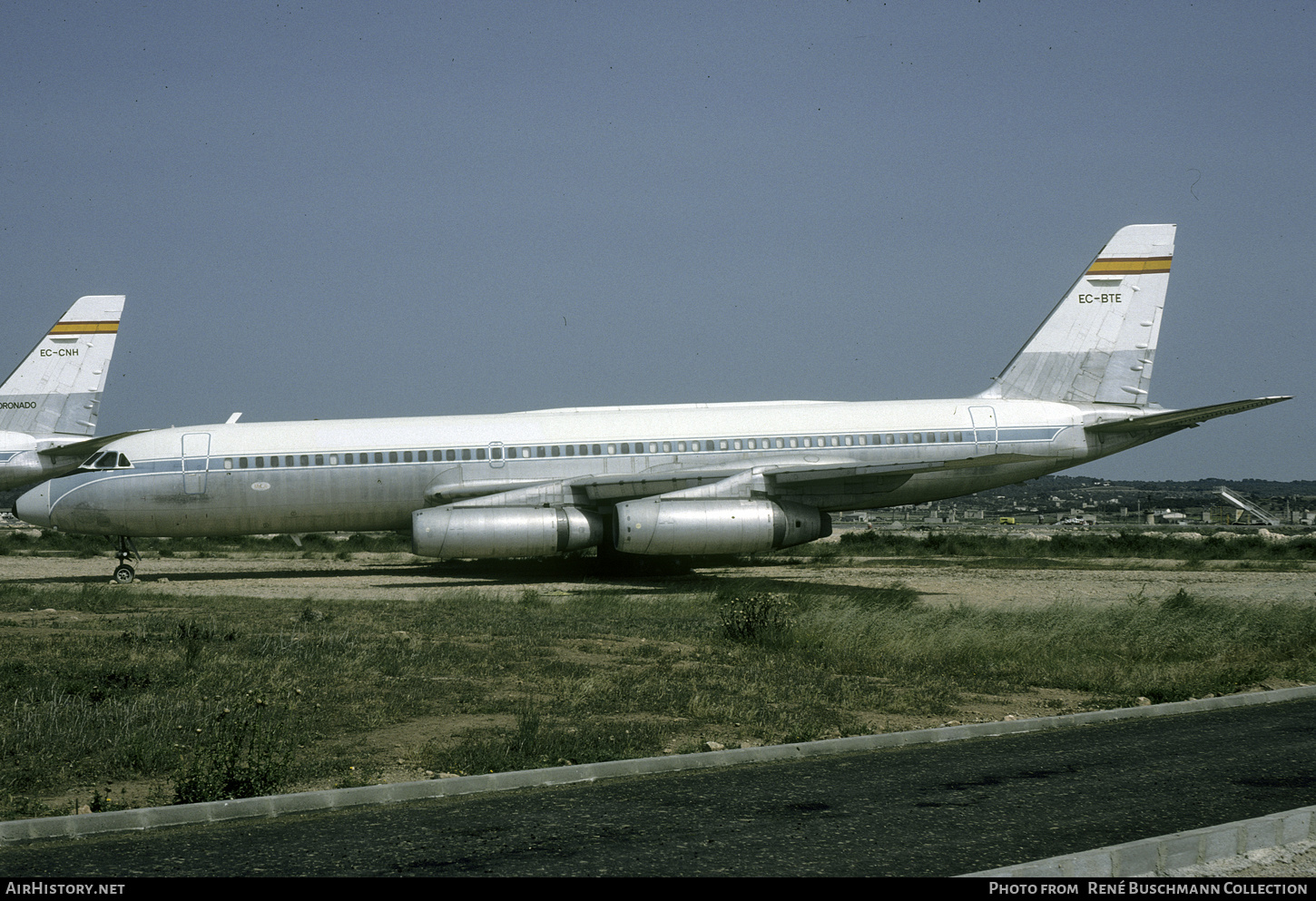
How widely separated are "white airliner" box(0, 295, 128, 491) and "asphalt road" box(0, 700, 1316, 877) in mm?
27171

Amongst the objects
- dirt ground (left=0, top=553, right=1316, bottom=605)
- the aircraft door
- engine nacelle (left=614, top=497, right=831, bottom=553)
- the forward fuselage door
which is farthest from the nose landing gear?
the aircraft door

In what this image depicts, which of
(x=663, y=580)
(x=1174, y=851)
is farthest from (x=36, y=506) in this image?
(x=1174, y=851)

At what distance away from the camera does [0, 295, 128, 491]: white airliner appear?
3091cm

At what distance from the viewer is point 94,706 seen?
982 cm

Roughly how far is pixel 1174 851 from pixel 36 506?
24946 millimetres

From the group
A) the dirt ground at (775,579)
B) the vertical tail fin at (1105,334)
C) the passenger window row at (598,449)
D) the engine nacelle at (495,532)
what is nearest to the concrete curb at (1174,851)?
the dirt ground at (775,579)

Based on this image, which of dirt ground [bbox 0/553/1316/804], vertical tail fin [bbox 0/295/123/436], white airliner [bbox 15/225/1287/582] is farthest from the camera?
vertical tail fin [bbox 0/295/123/436]

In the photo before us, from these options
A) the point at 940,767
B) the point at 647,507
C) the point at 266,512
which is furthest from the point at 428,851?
the point at 266,512

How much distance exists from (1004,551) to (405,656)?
29219 millimetres

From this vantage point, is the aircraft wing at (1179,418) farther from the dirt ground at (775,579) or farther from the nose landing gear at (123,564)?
the nose landing gear at (123,564)

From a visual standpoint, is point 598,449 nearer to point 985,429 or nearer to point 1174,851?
point 985,429

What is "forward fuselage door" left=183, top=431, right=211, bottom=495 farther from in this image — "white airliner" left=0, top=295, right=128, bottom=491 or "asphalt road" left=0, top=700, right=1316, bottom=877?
"asphalt road" left=0, top=700, right=1316, bottom=877
